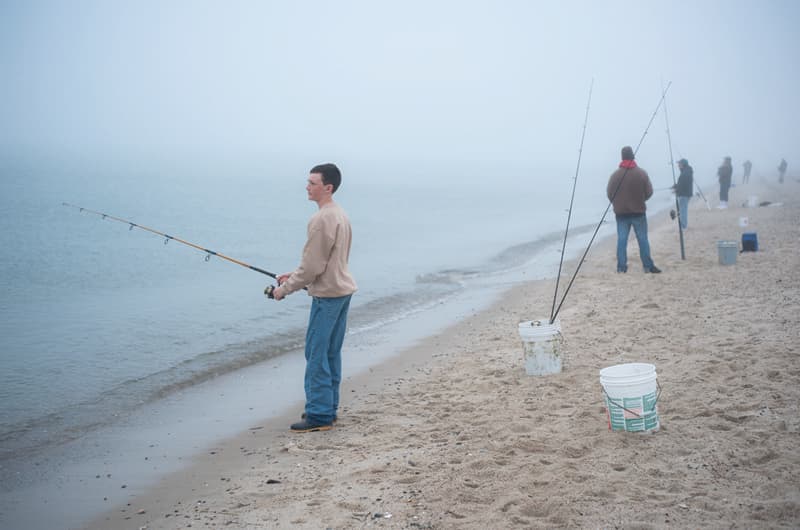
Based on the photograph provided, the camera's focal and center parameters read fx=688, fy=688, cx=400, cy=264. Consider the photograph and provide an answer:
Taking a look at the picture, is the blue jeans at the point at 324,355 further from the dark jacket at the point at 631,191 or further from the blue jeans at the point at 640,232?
the blue jeans at the point at 640,232

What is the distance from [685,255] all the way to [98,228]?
87.5 feet

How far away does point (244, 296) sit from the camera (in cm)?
1418

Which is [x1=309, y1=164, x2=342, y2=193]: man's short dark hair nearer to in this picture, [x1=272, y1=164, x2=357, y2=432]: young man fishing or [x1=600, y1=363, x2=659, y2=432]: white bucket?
[x1=272, y1=164, x2=357, y2=432]: young man fishing

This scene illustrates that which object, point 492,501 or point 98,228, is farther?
point 98,228

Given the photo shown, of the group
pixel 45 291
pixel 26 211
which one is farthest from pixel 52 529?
pixel 26 211

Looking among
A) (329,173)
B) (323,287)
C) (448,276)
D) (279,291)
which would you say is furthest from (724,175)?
(279,291)

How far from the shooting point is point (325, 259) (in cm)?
469

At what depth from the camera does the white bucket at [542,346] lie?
18.3 feet

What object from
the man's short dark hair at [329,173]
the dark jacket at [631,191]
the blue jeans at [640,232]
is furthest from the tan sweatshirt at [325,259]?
the blue jeans at [640,232]

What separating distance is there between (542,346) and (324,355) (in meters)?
1.85

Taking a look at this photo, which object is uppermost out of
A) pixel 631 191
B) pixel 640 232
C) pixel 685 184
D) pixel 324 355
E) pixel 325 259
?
pixel 685 184

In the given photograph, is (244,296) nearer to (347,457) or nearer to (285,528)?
(347,457)

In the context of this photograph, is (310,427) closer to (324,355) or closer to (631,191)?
(324,355)

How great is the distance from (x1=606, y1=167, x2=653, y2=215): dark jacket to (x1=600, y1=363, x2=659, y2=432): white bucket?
634 cm
